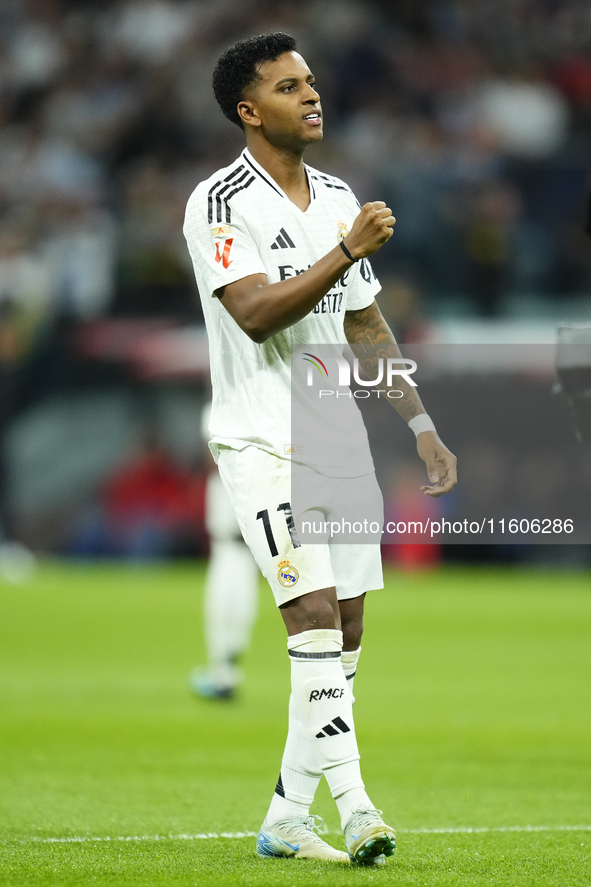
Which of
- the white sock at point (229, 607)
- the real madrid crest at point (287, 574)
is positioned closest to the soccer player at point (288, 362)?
the real madrid crest at point (287, 574)

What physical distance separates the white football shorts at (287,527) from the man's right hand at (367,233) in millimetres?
684

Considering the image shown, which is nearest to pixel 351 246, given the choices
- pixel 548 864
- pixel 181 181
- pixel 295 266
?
pixel 295 266

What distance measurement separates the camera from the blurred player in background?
7.98m

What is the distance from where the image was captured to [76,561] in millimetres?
16281

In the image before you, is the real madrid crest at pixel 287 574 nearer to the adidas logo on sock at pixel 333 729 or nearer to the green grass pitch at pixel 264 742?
the adidas logo on sock at pixel 333 729

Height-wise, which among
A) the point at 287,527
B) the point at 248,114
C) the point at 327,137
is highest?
the point at 327,137

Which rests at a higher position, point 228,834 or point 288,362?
point 288,362

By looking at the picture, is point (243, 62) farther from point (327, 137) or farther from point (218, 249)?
point (327, 137)

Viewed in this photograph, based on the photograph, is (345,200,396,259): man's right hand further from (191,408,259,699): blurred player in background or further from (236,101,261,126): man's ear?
(191,408,259,699): blurred player in background

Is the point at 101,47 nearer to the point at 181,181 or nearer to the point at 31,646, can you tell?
the point at 181,181

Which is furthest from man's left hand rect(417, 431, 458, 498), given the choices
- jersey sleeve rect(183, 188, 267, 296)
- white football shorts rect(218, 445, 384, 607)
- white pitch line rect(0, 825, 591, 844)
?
white pitch line rect(0, 825, 591, 844)

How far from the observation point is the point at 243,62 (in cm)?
421

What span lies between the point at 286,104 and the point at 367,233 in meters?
0.61

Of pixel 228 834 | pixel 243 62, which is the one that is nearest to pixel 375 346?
pixel 243 62
